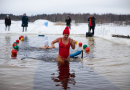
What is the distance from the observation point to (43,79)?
5.46m

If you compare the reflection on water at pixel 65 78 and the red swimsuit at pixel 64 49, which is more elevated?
the red swimsuit at pixel 64 49

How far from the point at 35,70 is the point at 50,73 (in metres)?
0.68

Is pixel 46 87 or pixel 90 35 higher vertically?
pixel 90 35

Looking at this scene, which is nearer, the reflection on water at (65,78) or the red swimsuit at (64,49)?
the reflection on water at (65,78)

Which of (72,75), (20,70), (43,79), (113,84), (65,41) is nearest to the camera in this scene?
(113,84)

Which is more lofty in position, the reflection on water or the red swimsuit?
the red swimsuit

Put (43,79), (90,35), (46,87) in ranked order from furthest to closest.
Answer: (90,35) < (43,79) < (46,87)

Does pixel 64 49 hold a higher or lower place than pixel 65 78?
higher

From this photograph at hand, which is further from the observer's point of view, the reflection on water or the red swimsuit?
the red swimsuit

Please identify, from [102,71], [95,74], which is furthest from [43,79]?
[102,71]

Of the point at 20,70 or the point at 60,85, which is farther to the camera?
the point at 20,70

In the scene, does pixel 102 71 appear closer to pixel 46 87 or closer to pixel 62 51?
pixel 62 51

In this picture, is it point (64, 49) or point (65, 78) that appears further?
point (64, 49)

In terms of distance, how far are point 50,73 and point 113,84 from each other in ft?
6.77
